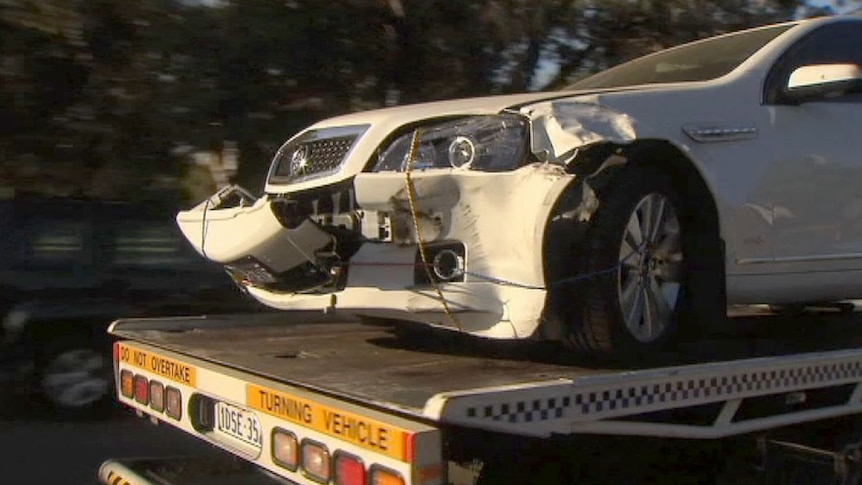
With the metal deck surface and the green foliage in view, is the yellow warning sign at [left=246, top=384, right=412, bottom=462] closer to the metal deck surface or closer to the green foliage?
the metal deck surface

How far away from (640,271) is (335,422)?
4.49 ft

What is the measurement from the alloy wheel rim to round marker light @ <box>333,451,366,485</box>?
1211mm

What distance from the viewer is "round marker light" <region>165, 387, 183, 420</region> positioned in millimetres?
4105

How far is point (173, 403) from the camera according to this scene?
416 centimetres

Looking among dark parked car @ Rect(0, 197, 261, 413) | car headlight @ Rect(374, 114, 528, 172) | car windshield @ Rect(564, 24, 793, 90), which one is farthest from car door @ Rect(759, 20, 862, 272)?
dark parked car @ Rect(0, 197, 261, 413)

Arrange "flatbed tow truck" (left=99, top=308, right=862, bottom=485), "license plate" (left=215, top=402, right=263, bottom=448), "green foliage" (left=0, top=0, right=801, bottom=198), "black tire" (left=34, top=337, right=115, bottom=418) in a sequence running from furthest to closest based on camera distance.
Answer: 1. "green foliage" (left=0, top=0, right=801, bottom=198)
2. "black tire" (left=34, top=337, right=115, bottom=418)
3. "license plate" (left=215, top=402, right=263, bottom=448)
4. "flatbed tow truck" (left=99, top=308, right=862, bottom=485)

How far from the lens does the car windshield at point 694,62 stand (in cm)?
460

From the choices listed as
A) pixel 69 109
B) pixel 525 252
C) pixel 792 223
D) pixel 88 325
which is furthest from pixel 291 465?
pixel 69 109

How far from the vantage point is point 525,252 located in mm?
3682

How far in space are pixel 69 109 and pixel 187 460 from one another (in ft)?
17.1

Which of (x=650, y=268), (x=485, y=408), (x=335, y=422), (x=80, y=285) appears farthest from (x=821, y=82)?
(x=80, y=285)

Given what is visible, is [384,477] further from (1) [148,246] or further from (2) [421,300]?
(1) [148,246]

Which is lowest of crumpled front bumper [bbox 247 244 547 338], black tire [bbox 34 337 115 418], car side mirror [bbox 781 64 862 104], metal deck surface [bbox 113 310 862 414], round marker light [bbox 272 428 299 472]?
black tire [bbox 34 337 115 418]

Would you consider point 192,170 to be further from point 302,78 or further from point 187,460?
point 187,460
